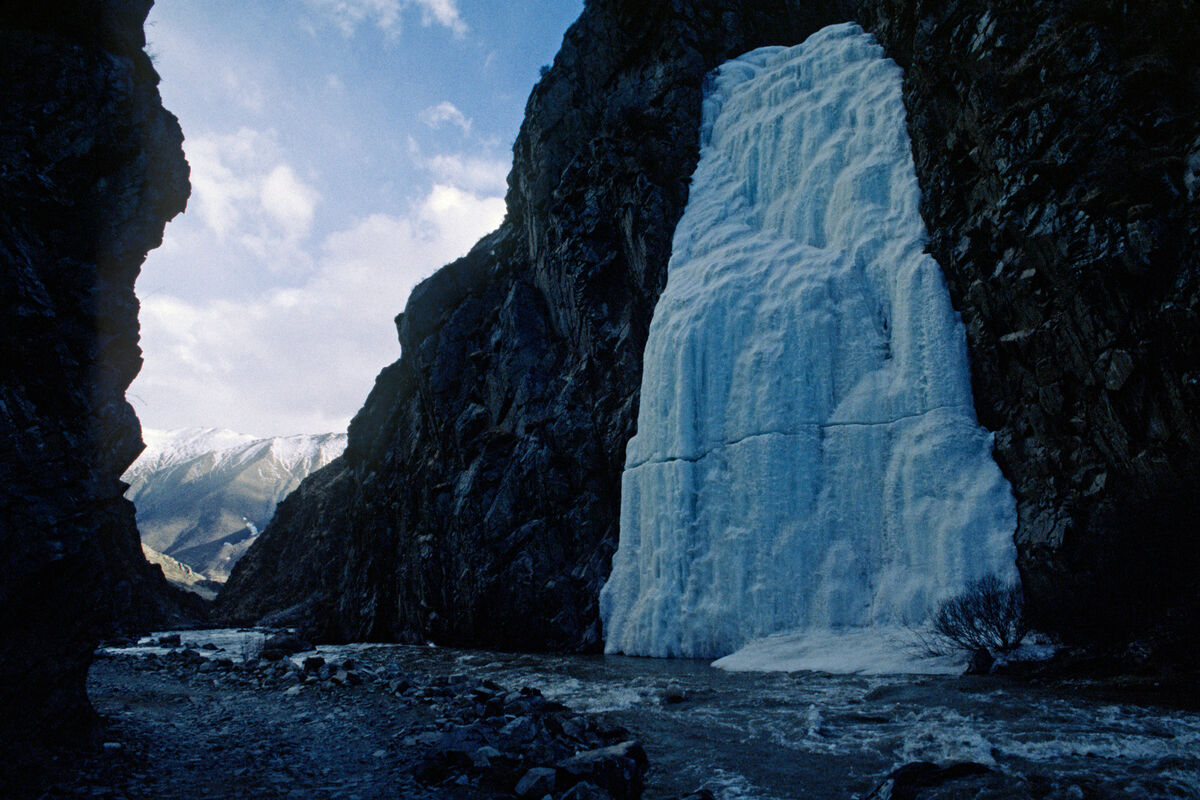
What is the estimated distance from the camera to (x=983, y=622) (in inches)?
508

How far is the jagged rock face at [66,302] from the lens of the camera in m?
7.60

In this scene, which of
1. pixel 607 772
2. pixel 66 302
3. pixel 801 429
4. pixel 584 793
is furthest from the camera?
pixel 801 429

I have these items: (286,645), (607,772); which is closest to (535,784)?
(607,772)

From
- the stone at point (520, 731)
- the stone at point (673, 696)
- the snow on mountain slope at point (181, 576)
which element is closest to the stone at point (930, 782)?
the stone at point (520, 731)

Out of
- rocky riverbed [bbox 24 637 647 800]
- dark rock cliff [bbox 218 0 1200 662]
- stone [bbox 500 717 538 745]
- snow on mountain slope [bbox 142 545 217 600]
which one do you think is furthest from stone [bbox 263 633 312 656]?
snow on mountain slope [bbox 142 545 217 600]

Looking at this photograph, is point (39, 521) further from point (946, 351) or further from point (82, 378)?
point (946, 351)

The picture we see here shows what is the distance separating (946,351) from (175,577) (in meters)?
107

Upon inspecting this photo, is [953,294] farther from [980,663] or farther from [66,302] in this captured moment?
[66,302]

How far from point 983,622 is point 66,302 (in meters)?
15.9

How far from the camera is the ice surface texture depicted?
16.9m

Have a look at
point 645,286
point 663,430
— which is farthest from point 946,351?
point 645,286

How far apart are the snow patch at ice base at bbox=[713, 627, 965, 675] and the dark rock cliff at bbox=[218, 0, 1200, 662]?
257 centimetres

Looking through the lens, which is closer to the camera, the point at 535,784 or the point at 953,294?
the point at 535,784

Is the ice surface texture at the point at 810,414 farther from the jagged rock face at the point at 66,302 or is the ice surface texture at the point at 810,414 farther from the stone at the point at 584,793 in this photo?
the jagged rock face at the point at 66,302
